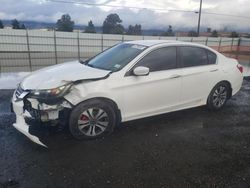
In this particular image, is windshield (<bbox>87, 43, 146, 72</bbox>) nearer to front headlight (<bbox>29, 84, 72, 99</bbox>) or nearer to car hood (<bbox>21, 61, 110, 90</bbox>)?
car hood (<bbox>21, 61, 110, 90</bbox>)

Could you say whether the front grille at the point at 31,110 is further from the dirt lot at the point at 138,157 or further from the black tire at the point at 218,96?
the black tire at the point at 218,96

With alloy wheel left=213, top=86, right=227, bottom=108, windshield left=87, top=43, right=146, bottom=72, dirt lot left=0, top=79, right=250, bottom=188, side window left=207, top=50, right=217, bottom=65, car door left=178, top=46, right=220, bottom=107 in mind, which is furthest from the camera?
alloy wheel left=213, top=86, right=227, bottom=108

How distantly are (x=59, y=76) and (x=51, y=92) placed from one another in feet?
1.28

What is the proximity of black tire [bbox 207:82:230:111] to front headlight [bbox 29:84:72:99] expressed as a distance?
303 centimetres

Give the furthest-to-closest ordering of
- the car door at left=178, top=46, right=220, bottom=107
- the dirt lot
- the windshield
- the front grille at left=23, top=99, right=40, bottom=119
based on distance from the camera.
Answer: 1. the car door at left=178, top=46, right=220, bottom=107
2. the windshield
3. the front grille at left=23, top=99, right=40, bottom=119
4. the dirt lot

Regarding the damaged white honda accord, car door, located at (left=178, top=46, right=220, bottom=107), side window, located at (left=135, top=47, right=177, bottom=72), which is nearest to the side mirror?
the damaged white honda accord

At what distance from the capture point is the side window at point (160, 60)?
435 cm

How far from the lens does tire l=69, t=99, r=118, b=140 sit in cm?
376

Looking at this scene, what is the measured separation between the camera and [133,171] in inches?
124

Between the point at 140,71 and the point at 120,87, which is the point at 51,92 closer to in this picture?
the point at 120,87

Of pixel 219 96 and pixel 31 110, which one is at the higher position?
pixel 31 110

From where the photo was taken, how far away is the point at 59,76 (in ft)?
12.9

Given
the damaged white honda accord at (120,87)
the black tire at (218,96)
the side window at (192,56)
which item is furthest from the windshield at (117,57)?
the black tire at (218,96)

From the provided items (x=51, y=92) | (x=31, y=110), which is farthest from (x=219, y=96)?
(x=31, y=110)
